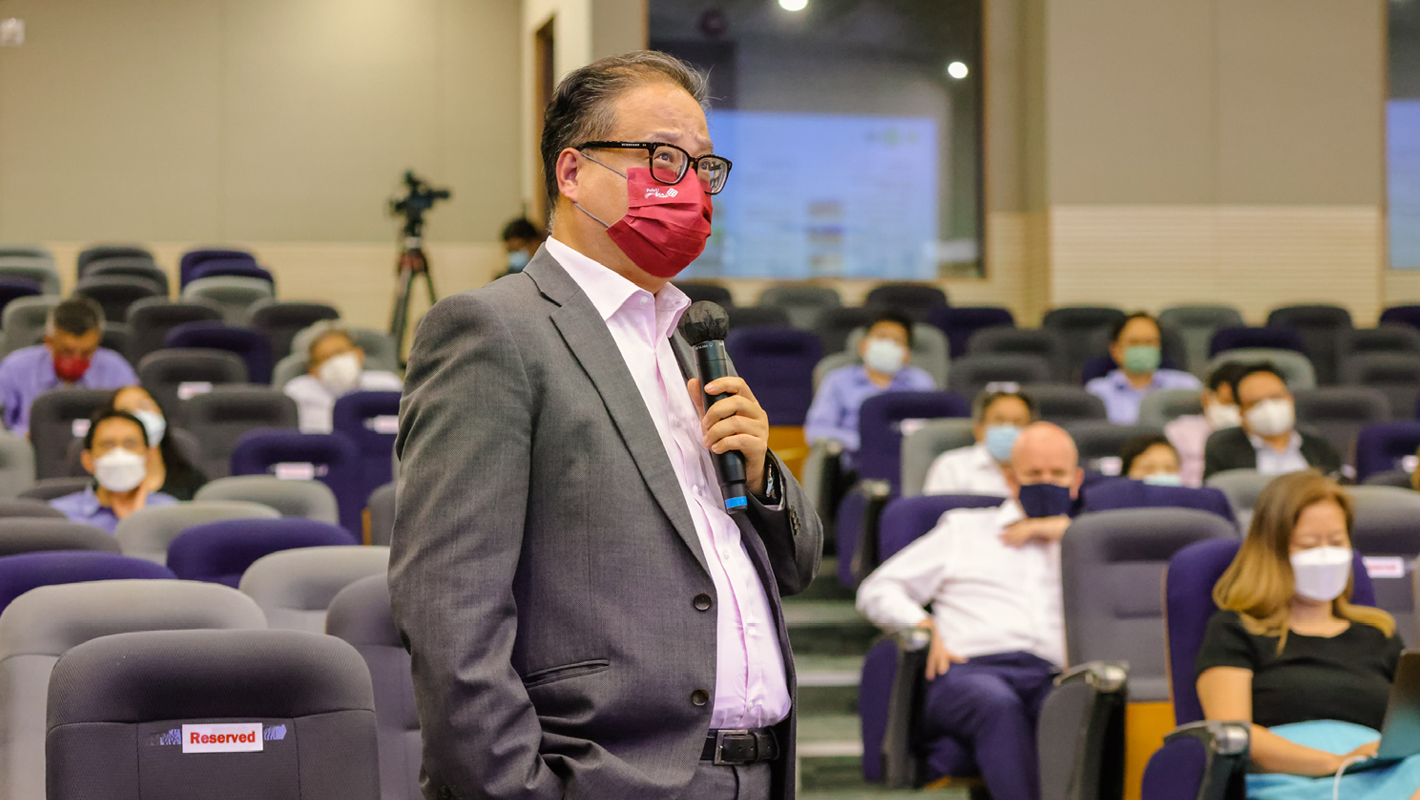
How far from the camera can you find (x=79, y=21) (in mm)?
10797

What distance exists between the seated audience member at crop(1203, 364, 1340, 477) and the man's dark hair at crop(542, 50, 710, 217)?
4.31 m

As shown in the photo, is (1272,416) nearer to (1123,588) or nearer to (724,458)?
(1123,588)

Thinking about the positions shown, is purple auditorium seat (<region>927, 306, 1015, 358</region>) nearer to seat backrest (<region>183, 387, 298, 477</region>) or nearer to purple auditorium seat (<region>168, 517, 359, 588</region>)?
seat backrest (<region>183, 387, 298, 477</region>)

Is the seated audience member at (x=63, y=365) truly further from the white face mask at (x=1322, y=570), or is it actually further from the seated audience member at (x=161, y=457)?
the white face mask at (x=1322, y=570)

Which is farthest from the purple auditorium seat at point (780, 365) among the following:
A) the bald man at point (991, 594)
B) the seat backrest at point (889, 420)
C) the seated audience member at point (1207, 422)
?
the bald man at point (991, 594)

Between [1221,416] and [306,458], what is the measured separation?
3.56 m

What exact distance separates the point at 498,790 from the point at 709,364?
44 cm

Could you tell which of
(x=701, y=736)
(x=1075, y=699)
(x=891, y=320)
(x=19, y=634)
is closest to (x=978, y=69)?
(x=891, y=320)

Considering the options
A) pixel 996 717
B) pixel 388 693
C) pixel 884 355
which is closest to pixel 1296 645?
pixel 996 717

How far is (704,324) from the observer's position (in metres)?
1.41

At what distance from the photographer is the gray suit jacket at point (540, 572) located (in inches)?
46.8

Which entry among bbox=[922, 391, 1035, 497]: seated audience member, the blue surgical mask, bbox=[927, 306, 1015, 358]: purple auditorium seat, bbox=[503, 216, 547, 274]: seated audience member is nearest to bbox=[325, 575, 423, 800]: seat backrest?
bbox=[922, 391, 1035, 497]: seated audience member

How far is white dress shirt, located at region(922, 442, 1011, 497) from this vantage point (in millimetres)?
4805

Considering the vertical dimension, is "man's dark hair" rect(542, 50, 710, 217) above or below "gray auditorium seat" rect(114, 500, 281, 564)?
above
